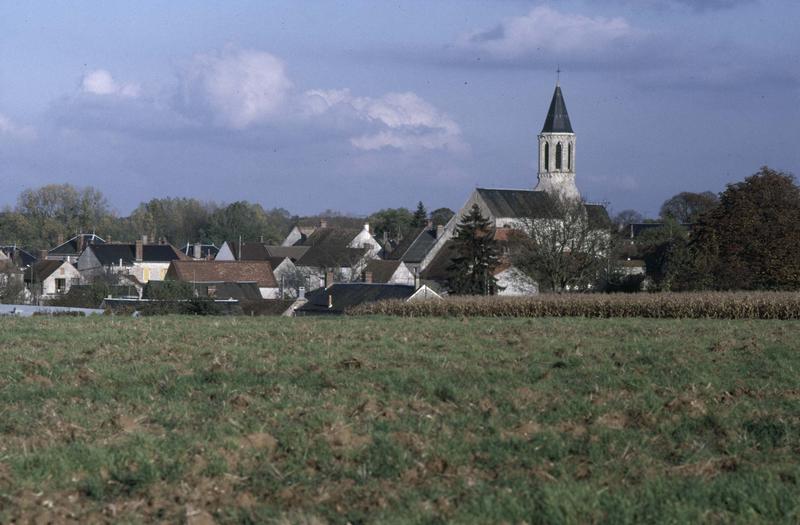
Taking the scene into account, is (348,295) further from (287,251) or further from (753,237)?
(287,251)

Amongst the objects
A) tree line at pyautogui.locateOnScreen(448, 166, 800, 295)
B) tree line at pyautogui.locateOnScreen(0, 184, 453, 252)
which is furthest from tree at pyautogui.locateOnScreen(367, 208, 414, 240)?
tree line at pyautogui.locateOnScreen(448, 166, 800, 295)

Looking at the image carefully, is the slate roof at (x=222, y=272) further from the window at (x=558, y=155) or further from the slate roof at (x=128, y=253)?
the window at (x=558, y=155)

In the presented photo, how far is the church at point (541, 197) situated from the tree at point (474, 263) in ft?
15.1

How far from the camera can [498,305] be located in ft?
134

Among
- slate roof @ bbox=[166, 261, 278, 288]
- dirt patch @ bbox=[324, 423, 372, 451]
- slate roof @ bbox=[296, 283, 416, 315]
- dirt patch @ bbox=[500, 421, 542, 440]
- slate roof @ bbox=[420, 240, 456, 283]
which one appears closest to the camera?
dirt patch @ bbox=[324, 423, 372, 451]

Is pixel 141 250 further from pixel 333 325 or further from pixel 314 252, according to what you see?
pixel 333 325

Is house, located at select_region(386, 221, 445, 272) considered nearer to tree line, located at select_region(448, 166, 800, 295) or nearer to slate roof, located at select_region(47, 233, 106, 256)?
tree line, located at select_region(448, 166, 800, 295)

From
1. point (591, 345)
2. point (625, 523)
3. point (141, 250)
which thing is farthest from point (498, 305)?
point (141, 250)

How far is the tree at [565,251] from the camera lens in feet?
229

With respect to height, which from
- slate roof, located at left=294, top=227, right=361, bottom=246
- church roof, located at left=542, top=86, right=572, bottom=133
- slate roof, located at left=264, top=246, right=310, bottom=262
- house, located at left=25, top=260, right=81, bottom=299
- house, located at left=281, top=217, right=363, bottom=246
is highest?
church roof, located at left=542, top=86, right=572, bottom=133

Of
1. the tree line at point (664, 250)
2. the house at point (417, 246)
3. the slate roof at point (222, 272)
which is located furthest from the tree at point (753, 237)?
the house at point (417, 246)

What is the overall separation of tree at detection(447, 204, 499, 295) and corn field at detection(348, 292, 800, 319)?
27.6m

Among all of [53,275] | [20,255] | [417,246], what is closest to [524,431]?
[53,275]

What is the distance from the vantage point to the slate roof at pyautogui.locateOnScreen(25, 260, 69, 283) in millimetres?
97688
